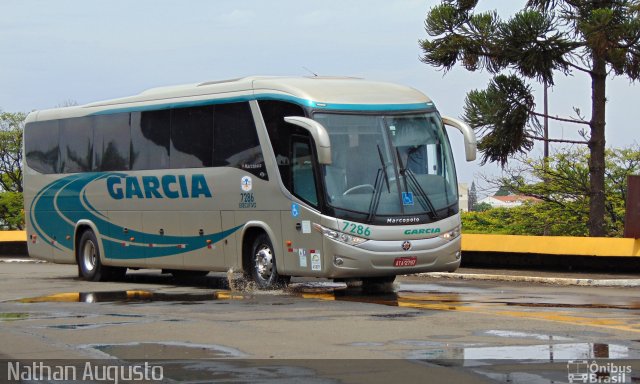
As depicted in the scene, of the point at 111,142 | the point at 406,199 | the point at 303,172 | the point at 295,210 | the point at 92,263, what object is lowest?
the point at 92,263

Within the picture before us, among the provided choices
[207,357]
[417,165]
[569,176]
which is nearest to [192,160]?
[417,165]

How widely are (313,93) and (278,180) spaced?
1428 millimetres

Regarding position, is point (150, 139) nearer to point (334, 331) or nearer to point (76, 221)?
point (76, 221)

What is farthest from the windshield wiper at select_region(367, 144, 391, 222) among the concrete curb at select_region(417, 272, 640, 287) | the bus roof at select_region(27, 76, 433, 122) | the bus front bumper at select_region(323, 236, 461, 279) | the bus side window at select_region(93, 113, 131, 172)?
the bus side window at select_region(93, 113, 131, 172)

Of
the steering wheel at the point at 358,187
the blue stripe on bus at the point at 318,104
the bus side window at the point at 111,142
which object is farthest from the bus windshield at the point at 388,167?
the bus side window at the point at 111,142

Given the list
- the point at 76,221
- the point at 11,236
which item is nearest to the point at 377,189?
the point at 76,221

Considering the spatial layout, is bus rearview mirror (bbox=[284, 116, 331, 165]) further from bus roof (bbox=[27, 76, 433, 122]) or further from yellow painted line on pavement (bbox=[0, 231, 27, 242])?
yellow painted line on pavement (bbox=[0, 231, 27, 242])

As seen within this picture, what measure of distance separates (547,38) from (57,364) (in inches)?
981

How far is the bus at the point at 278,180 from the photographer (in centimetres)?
1783

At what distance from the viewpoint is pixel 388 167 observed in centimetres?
1808

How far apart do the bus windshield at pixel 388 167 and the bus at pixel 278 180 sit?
2 cm

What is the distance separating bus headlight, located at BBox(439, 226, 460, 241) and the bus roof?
1976 millimetres

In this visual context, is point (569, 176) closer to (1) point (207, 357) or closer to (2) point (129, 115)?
(2) point (129, 115)

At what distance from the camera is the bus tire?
925 inches
